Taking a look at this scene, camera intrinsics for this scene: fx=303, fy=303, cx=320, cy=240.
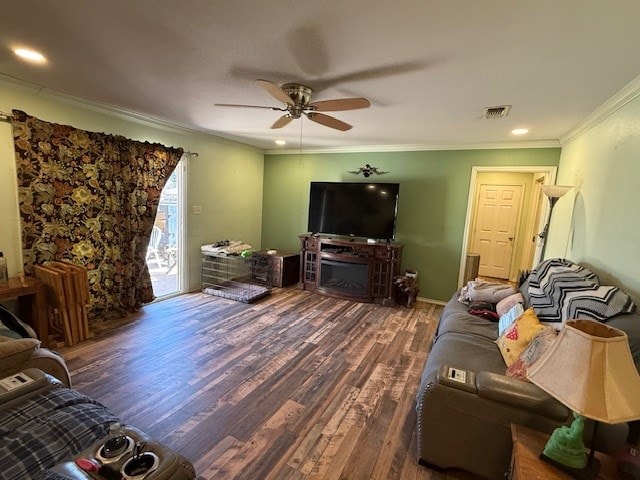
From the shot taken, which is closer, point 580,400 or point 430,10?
point 580,400

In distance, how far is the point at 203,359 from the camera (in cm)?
272

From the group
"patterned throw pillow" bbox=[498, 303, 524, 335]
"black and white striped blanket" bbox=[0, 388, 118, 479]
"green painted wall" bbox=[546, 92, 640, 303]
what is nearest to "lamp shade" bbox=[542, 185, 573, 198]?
"green painted wall" bbox=[546, 92, 640, 303]

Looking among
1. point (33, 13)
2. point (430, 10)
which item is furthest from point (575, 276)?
point (33, 13)

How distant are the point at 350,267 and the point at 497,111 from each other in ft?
8.94

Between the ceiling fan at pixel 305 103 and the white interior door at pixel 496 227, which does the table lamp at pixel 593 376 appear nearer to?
the ceiling fan at pixel 305 103

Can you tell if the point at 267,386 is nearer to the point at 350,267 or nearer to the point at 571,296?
the point at 571,296

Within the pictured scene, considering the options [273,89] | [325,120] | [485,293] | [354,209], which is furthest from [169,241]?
[485,293]

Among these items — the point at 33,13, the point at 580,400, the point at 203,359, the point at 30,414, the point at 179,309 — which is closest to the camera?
the point at 580,400

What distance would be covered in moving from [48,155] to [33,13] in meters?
1.70

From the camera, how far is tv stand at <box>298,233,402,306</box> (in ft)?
14.5

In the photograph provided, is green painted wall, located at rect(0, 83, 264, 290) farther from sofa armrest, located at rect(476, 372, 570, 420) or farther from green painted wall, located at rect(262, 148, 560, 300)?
sofa armrest, located at rect(476, 372, 570, 420)

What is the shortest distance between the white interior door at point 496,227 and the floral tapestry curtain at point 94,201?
564cm

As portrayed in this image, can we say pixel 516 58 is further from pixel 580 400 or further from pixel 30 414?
pixel 30 414

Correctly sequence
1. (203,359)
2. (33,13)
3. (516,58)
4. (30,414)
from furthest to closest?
(203,359)
(516,58)
(33,13)
(30,414)
